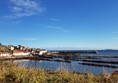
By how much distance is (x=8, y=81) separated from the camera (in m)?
7.90

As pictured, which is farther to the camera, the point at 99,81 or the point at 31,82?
the point at 99,81

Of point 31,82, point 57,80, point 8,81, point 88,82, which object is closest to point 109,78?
point 88,82

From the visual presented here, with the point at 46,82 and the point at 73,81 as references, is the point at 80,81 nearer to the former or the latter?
the point at 73,81

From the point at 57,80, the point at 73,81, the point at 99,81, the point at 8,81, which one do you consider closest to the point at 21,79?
the point at 8,81

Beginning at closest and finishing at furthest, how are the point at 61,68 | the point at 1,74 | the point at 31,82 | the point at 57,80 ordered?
the point at 31,82 → the point at 57,80 → the point at 1,74 → the point at 61,68

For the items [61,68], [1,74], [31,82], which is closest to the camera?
[31,82]

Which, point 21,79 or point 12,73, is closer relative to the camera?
point 21,79

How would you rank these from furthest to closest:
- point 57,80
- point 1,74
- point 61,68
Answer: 1. point 61,68
2. point 1,74
3. point 57,80

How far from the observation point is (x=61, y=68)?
32.8ft

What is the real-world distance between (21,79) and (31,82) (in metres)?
0.73

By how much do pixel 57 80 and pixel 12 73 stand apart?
1.85 m

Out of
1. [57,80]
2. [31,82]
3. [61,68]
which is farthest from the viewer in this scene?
[61,68]

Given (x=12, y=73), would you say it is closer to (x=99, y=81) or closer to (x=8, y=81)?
(x=8, y=81)

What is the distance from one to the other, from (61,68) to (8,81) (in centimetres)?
272
